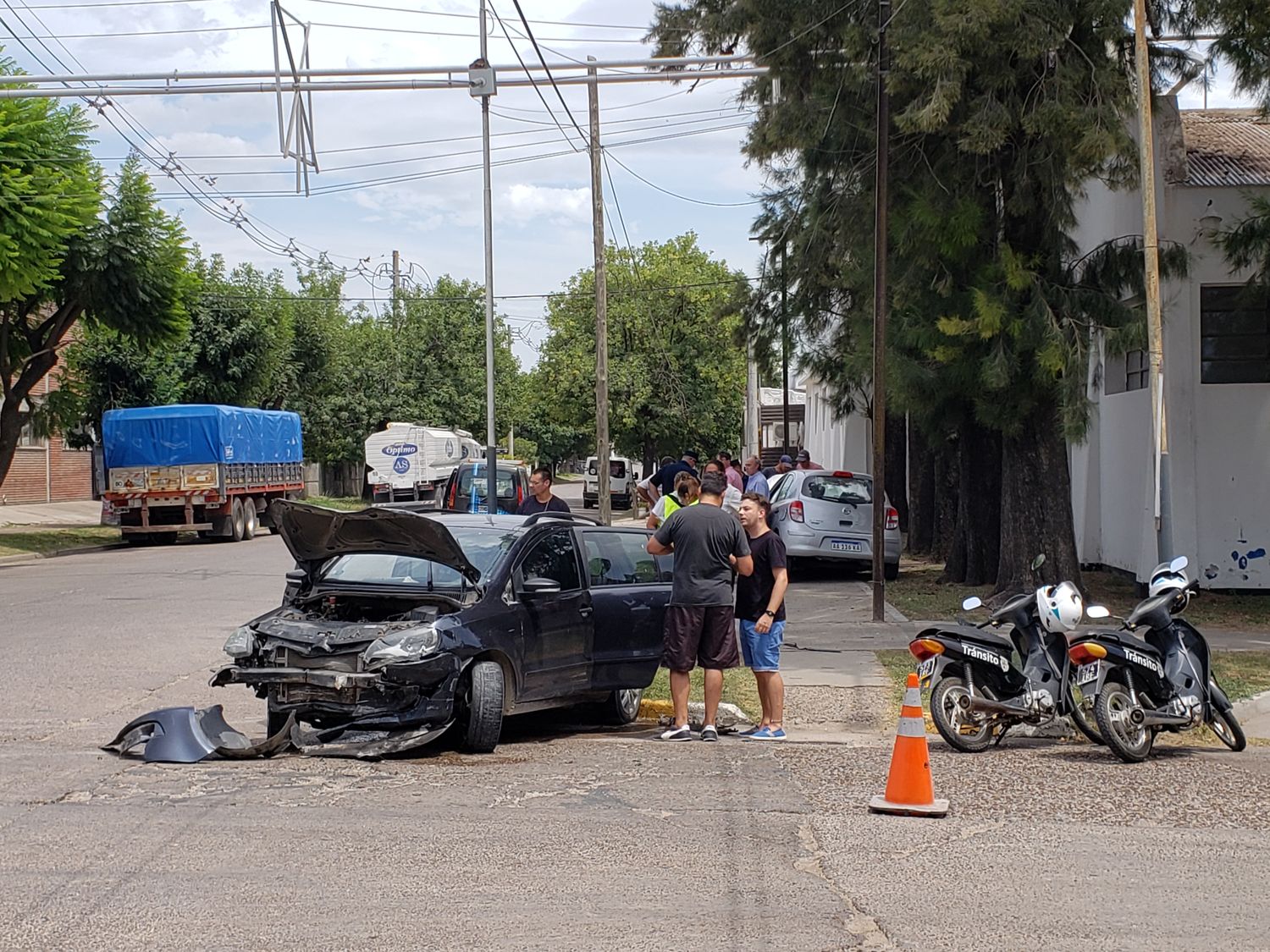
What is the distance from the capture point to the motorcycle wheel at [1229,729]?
9.76 metres

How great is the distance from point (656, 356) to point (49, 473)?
23180 mm

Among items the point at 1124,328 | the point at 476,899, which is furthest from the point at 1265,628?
the point at 476,899

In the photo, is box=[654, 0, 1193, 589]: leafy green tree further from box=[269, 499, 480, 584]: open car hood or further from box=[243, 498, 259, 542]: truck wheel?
box=[243, 498, 259, 542]: truck wheel

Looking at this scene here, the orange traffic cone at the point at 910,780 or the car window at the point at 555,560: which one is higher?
the car window at the point at 555,560

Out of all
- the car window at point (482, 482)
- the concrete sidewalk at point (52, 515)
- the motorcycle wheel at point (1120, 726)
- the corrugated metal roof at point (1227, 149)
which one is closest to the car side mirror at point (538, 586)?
the motorcycle wheel at point (1120, 726)

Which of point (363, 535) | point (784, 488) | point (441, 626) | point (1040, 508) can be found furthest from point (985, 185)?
point (441, 626)

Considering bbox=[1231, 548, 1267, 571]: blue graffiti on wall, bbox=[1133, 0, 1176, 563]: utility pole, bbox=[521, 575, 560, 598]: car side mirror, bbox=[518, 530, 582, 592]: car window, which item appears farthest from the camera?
bbox=[1231, 548, 1267, 571]: blue graffiti on wall

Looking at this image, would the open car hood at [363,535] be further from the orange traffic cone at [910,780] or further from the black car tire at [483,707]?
the orange traffic cone at [910,780]

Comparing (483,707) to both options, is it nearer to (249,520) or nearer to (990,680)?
(990,680)

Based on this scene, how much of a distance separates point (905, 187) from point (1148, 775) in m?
9.66

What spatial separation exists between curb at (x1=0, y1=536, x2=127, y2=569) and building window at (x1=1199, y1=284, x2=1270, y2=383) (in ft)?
71.3

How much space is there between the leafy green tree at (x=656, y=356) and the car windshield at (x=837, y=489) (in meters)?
33.3

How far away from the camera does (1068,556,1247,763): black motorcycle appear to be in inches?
361

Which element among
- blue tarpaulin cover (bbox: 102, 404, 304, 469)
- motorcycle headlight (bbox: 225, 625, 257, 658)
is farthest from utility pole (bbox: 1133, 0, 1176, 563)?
blue tarpaulin cover (bbox: 102, 404, 304, 469)
